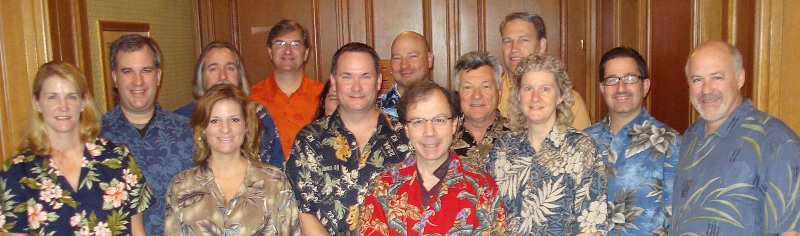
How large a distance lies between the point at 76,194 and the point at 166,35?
2.56m

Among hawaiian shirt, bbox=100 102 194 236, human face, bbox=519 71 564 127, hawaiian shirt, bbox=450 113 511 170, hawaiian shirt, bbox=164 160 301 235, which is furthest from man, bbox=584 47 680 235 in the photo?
hawaiian shirt, bbox=100 102 194 236

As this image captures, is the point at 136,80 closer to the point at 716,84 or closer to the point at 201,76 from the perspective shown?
the point at 201,76

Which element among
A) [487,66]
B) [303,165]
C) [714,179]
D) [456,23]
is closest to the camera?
[714,179]

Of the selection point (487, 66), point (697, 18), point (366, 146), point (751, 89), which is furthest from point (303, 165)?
point (697, 18)

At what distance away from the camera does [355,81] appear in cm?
256

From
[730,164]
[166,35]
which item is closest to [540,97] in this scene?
[730,164]

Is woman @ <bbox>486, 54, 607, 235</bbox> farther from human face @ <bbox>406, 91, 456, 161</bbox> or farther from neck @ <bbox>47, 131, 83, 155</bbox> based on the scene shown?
neck @ <bbox>47, 131, 83, 155</bbox>

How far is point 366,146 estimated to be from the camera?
102 inches

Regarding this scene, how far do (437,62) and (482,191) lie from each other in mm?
3100

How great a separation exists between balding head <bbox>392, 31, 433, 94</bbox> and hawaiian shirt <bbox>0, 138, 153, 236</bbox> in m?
1.42

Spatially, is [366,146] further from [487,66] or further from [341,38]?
[341,38]

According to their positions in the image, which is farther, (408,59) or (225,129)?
(408,59)

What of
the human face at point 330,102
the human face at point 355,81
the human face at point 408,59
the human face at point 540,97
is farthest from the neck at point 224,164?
the human face at point 408,59

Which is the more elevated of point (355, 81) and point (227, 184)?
point (355, 81)
